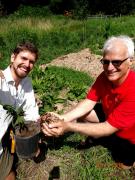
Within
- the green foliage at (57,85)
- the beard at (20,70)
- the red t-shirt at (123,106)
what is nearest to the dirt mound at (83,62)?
the green foliage at (57,85)

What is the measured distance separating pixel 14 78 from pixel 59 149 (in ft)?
3.97

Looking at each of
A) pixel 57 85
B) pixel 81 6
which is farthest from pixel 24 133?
pixel 81 6

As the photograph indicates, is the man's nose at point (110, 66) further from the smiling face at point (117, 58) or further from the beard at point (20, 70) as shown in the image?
the beard at point (20, 70)

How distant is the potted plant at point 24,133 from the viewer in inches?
150

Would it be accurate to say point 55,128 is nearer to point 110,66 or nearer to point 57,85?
point 110,66

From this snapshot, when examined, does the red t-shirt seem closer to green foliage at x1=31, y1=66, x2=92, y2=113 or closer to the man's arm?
the man's arm

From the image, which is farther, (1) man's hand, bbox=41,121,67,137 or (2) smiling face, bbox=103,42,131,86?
(2) smiling face, bbox=103,42,131,86

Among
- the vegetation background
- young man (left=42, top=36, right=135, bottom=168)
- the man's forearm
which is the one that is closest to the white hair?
young man (left=42, top=36, right=135, bottom=168)

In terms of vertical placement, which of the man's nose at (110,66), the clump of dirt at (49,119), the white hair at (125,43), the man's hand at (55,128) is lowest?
the man's hand at (55,128)

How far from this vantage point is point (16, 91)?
13.8 ft

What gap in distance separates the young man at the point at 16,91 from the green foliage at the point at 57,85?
1.12 m

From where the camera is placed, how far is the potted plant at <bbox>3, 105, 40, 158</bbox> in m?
3.82

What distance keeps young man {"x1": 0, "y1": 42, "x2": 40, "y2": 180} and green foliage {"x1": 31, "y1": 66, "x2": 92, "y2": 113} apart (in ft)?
3.67

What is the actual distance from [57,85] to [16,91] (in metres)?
2.43
